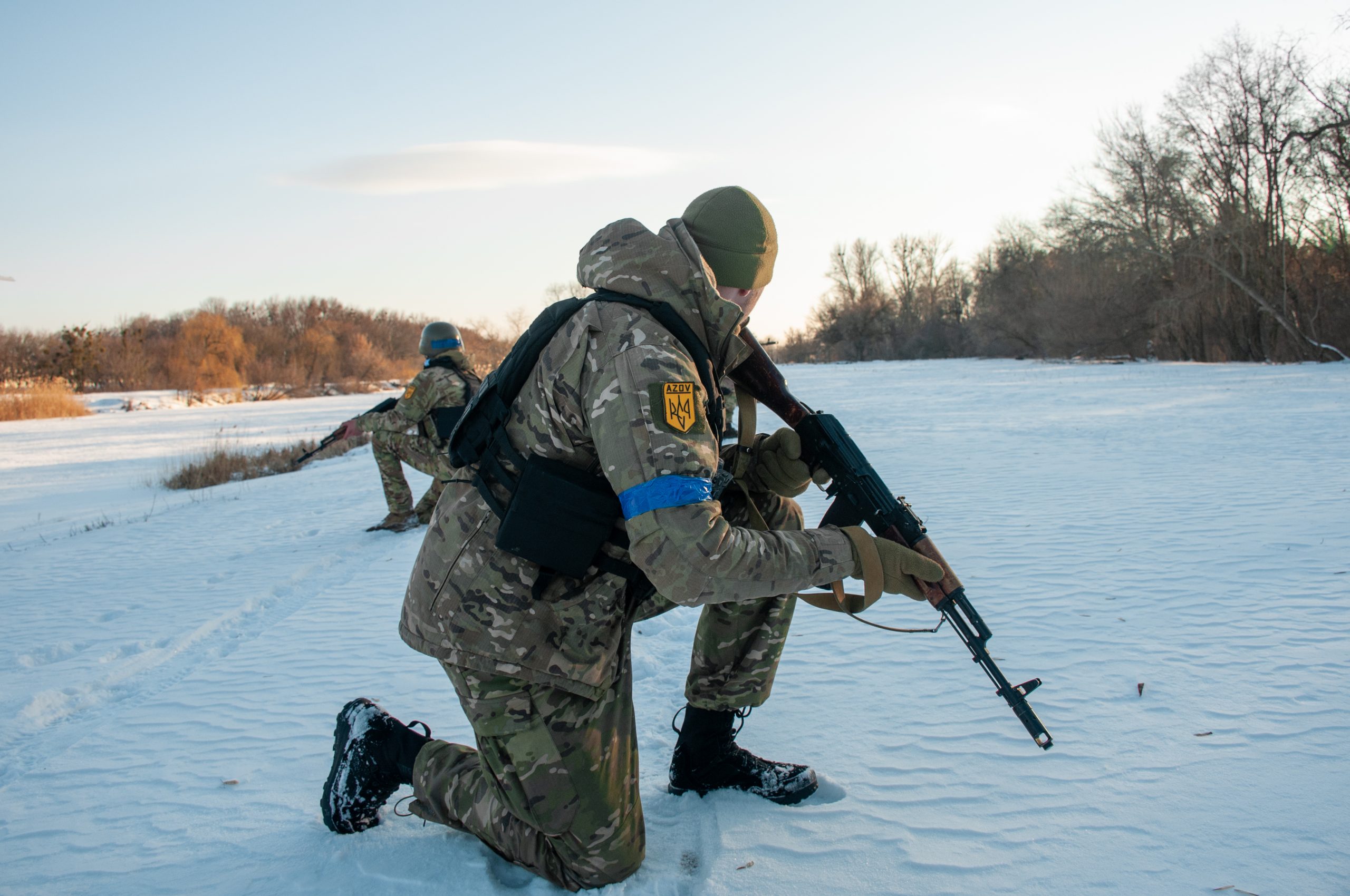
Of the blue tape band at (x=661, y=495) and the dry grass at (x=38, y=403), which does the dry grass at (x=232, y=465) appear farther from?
the dry grass at (x=38, y=403)

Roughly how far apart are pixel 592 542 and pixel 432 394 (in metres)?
5.02

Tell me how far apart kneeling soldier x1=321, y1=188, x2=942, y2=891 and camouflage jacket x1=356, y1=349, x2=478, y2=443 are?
4.61m

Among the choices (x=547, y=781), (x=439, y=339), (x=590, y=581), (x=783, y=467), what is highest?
(x=439, y=339)

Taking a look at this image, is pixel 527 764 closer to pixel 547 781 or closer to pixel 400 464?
pixel 547 781

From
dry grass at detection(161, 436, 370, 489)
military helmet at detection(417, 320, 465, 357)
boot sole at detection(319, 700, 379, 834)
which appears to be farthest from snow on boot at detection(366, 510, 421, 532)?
boot sole at detection(319, 700, 379, 834)

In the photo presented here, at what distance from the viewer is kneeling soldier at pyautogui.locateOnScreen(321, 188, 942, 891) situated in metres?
1.80

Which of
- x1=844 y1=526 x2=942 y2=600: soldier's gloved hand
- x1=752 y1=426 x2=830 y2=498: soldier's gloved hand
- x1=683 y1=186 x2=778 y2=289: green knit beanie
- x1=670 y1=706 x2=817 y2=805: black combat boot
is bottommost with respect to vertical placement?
x1=670 y1=706 x2=817 y2=805: black combat boot

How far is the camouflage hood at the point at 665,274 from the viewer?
196 cm

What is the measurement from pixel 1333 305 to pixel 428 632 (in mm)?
30355

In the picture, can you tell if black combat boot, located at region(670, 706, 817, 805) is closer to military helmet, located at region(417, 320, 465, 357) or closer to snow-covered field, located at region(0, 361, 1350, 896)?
snow-covered field, located at region(0, 361, 1350, 896)

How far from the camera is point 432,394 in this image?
6566mm

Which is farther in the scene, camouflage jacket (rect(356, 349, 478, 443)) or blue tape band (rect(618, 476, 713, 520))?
camouflage jacket (rect(356, 349, 478, 443))

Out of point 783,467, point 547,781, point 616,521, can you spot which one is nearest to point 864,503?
point 783,467

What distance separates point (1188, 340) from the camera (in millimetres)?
27844
